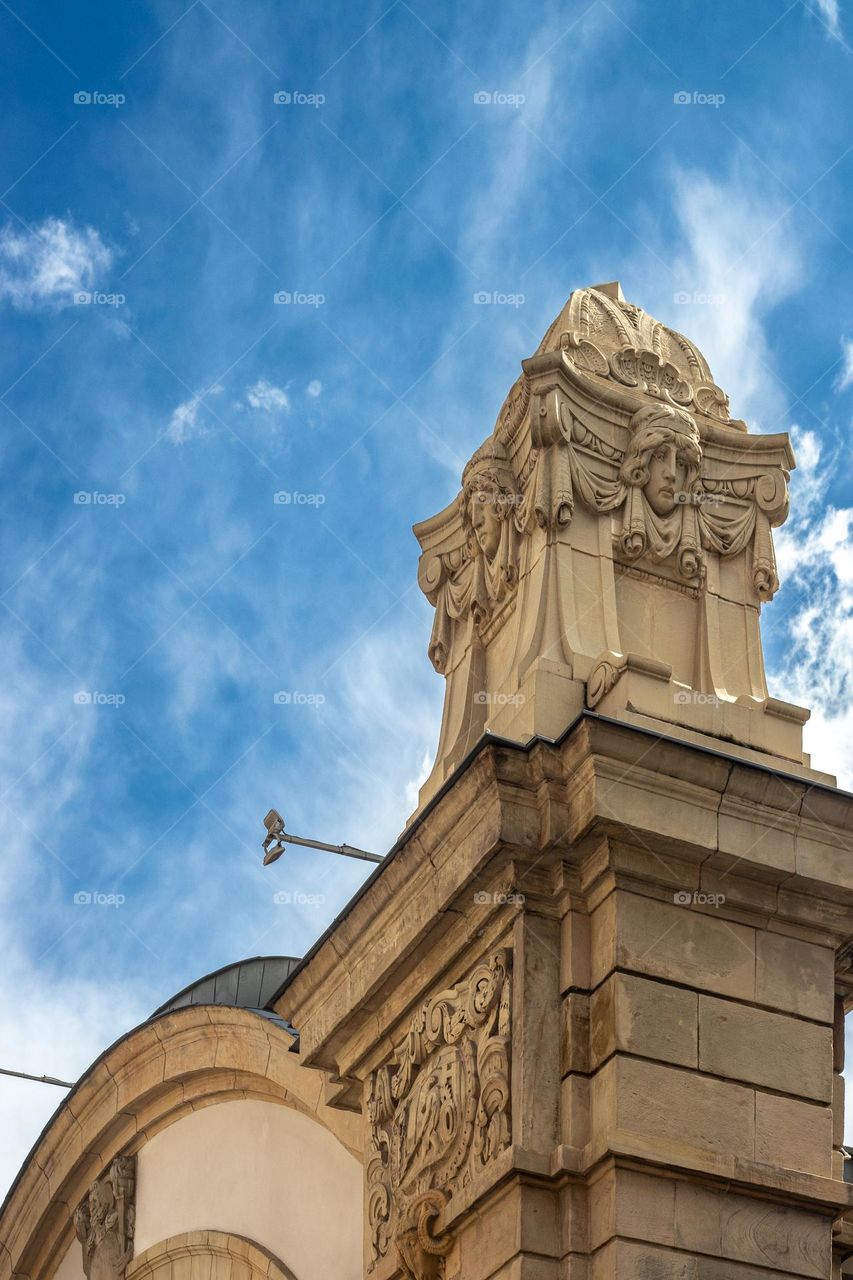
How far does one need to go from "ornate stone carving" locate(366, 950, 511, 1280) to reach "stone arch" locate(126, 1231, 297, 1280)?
12.4ft

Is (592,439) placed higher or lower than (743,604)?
higher

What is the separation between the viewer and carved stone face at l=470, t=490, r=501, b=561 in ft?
44.5

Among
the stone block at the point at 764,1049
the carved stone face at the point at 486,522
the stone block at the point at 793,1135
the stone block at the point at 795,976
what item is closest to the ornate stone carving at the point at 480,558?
the carved stone face at the point at 486,522

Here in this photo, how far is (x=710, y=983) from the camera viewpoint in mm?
11188

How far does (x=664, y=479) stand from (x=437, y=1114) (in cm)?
459

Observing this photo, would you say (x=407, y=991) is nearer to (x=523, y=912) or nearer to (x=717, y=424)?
(x=523, y=912)

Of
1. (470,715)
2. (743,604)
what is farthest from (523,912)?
(743,604)

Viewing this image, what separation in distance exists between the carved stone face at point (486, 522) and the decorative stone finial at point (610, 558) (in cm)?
1

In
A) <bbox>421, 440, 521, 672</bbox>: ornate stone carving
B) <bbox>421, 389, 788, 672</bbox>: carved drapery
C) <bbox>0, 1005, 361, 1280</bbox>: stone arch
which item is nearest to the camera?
<bbox>421, 389, 788, 672</bbox>: carved drapery

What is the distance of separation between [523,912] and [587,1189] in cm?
170

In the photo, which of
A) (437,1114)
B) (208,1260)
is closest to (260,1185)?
(208,1260)

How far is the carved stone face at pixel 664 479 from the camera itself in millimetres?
13211

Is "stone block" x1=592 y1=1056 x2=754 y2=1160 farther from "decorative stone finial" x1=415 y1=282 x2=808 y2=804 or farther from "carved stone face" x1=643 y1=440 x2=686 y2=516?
"carved stone face" x1=643 y1=440 x2=686 y2=516

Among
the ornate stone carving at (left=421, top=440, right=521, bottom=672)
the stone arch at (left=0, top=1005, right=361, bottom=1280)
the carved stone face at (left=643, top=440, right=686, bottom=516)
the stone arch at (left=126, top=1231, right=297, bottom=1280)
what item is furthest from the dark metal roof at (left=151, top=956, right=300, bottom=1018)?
the carved stone face at (left=643, top=440, right=686, bottom=516)
